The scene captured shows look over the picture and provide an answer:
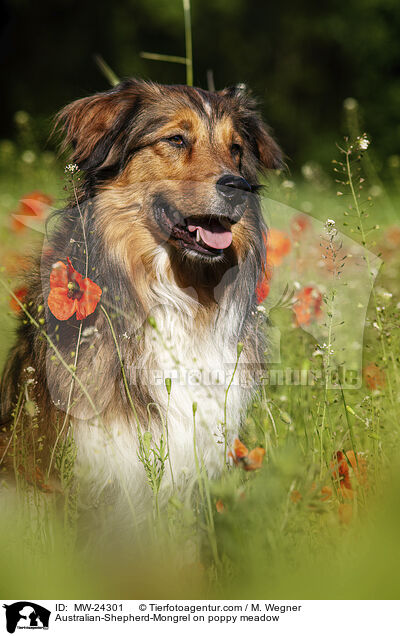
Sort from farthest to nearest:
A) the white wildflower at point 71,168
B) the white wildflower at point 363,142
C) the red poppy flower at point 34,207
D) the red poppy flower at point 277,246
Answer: the red poppy flower at point 277,246, the red poppy flower at point 34,207, the white wildflower at point 71,168, the white wildflower at point 363,142

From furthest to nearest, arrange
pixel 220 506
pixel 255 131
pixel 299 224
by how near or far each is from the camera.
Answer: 1. pixel 299 224
2. pixel 255 131
3. pixel 220 506

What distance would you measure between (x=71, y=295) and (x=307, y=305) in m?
1.32

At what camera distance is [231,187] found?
289 centimetres

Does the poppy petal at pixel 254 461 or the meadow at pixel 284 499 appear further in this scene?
the poppy petal at pixel 254 461

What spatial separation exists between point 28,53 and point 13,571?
1547 centimetres

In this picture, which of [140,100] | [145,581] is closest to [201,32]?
[140,100]

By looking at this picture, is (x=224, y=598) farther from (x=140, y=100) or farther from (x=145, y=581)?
(x=140, y=100)

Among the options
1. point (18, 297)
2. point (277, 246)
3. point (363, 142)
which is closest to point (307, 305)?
point (277, 246)

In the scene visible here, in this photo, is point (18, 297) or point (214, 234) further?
point (18, 297)

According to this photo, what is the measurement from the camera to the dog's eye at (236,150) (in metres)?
3.19

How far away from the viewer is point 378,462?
2.67m

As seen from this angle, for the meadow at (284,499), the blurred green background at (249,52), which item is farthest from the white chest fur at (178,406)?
the blurred green background at (249,52)

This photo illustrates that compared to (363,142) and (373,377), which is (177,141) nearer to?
(363,142)
